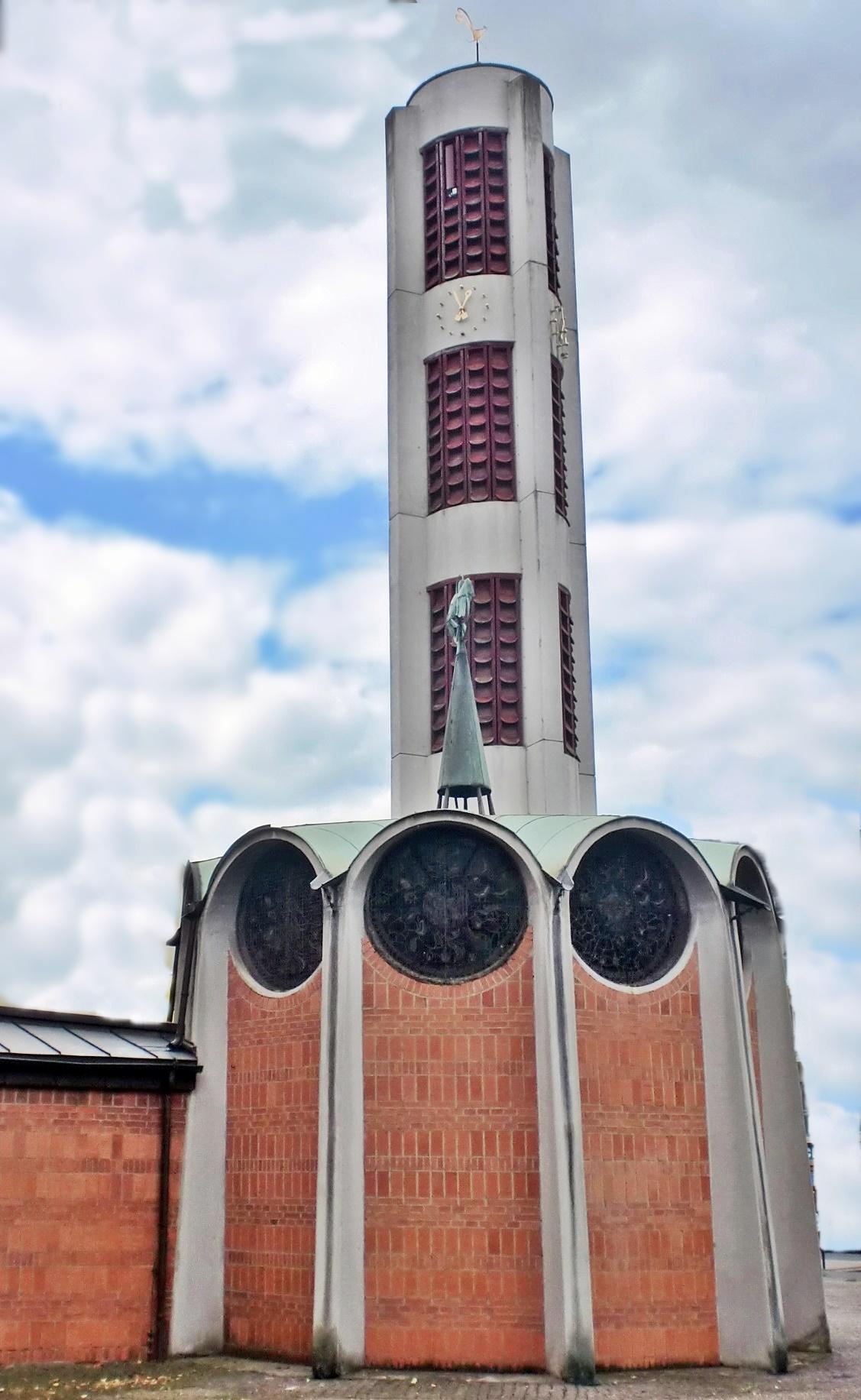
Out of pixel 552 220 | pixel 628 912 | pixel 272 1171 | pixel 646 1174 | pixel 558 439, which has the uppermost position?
pixel 552 220

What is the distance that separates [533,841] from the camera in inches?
771

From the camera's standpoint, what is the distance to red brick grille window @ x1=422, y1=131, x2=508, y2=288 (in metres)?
27.9

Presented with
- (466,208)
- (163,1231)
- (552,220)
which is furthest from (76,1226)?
(552,220)

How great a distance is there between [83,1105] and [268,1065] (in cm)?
247

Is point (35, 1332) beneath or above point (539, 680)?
beneath

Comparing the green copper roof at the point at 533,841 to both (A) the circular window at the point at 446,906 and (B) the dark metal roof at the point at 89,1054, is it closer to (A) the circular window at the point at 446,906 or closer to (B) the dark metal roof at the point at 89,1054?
(A) the circular window at the point at 446,906

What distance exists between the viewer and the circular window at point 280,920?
64.2 ft

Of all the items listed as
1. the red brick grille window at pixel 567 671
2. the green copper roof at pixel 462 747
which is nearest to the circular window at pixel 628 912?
the green copper roof at pixel 462 747

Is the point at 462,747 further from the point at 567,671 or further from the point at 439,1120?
the point at 439,1120

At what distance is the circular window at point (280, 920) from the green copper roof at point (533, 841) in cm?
52

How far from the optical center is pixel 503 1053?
1816 cm

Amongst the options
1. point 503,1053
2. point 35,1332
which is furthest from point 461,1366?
point 35,1332

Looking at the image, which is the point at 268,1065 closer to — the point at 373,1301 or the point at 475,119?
the point at 373,1301

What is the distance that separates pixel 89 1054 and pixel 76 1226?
2115mm
